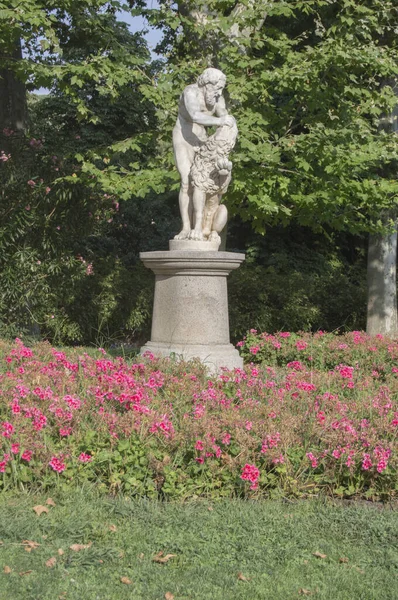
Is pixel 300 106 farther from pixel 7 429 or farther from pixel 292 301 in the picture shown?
pixel 7 429

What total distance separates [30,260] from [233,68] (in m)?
3.88

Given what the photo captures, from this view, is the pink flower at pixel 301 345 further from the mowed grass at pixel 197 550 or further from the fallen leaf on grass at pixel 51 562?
the fallen leaf on grass at pixel 51 562

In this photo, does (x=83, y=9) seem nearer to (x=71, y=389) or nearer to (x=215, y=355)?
(x=215, y=355)

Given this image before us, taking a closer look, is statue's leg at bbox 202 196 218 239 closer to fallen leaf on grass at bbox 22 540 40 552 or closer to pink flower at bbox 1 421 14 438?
pink flower at bbox 1 421 14 438

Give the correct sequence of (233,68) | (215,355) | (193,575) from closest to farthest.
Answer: (193,575) → (215,355) → (233,68)

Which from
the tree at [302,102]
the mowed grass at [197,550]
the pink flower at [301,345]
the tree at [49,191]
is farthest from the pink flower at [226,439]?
the tree at [49,191]

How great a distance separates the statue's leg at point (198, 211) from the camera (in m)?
8.44

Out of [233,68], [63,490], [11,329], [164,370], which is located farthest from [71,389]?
[233,68]

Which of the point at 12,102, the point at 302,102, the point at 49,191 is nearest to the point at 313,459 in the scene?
the point at 49,191

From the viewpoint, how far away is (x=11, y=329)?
11.6 m

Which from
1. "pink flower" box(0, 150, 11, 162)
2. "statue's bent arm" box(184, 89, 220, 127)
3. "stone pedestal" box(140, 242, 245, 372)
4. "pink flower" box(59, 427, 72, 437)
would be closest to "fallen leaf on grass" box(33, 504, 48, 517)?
"pink flower" box(59, 427, 72, 437)

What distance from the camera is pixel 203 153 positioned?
836 centimetres

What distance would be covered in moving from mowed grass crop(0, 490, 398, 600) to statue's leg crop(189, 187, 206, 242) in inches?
162

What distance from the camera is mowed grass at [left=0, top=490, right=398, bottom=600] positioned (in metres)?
3.62
